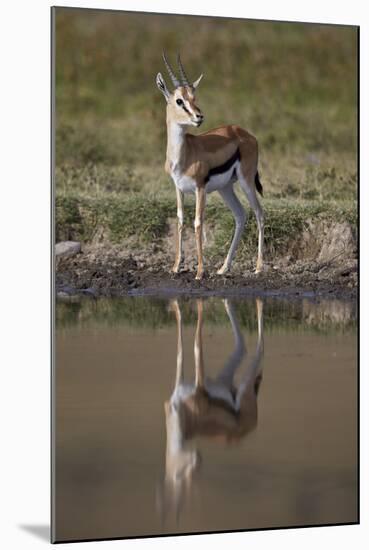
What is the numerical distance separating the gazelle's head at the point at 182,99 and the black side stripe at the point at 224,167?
43 centimetres

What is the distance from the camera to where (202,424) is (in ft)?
24.5

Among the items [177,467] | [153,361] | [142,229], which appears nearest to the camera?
[177,467]

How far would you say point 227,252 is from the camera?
344 inches

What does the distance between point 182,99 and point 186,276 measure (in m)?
1.04

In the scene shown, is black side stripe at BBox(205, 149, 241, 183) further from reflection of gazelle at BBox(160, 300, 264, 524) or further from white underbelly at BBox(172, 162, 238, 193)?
reflection of gazelle at BBox(160, 300, 264, 524)

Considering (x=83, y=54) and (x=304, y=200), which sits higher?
(x=83, y=54)

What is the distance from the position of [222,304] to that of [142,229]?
888 millimetres

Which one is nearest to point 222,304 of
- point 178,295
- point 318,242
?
point 178,295

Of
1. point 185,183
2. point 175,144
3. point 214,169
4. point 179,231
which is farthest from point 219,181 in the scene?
point 179,231

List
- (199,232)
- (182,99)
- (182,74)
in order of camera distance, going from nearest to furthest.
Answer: (182,74)
(182,99)
(199,232)

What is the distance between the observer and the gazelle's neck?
864cm

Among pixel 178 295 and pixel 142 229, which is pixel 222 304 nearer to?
pixel 178 295

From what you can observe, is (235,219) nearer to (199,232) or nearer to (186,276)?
(199,232)

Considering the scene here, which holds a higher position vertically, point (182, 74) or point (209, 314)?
point (182, 74)
